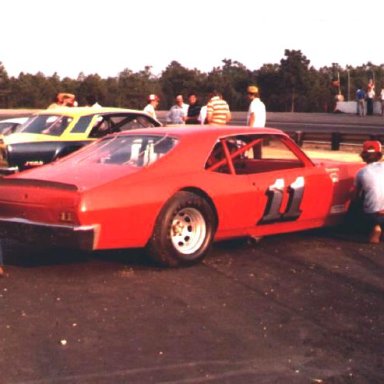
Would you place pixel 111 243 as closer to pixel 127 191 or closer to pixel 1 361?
pixel 127 191

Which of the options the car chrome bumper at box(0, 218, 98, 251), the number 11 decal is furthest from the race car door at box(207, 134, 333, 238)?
Answer: the car chrome bumper at box(0, 218, 98, 251)

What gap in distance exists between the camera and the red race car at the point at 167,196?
6.72 m

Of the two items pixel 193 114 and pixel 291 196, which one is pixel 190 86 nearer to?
pixel 193 114

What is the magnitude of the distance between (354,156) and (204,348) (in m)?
14.9

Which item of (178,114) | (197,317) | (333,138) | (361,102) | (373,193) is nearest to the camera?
(197,317)

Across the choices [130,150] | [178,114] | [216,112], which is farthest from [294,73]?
[130,150]

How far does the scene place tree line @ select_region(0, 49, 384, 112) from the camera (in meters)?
83.8

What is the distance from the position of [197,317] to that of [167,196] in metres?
1.70

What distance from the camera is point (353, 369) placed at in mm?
4551

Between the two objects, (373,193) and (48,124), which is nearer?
(373,193)

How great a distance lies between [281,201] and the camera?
797 centimetres

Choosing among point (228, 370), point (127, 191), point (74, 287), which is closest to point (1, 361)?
point (228, 370)

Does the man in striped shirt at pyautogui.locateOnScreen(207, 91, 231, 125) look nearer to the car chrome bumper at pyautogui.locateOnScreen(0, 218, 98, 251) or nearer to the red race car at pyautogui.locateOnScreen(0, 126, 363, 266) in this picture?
the red race car at pyautogui.locateOnScreen(0, 126, 363, 266)

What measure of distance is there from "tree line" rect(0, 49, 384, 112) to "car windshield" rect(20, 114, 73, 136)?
213 ft
